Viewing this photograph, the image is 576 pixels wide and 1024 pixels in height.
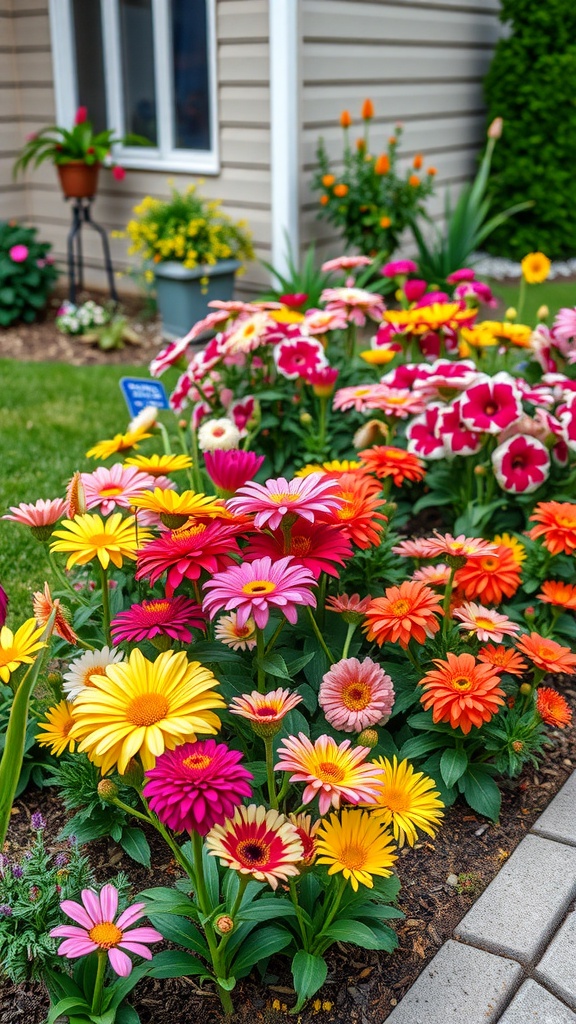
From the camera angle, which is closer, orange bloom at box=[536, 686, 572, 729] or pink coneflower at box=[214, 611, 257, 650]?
pink coneflower at box=[214, 611, 257, 650]

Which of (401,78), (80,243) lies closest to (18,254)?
(80,243)

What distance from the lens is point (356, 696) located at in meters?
1.55

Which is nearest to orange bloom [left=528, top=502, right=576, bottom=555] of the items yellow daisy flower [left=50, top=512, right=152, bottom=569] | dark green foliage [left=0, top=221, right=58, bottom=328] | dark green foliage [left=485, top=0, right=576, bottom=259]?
yellow daisy flower [left=50, top=512, right=152, bottom=569]

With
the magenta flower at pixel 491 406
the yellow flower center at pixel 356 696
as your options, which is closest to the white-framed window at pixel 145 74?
the magenta flower at pixel 491 406

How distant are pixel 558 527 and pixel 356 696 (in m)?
0.64

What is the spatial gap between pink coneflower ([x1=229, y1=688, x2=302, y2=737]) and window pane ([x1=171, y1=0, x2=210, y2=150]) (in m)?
4.77

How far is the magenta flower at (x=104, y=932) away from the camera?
44.9 inches

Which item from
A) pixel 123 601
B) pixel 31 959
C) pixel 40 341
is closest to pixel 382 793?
pixel 31 959

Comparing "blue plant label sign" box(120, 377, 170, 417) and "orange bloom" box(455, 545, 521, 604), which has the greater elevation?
"blue plant label sign" box(120, 377, 170, 417)

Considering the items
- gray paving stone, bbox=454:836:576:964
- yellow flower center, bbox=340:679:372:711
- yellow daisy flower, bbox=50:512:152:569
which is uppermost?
yellow daisy flower, bbox=50:512:152:569

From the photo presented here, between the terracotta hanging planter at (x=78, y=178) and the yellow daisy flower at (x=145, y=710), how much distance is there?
15.5 feet

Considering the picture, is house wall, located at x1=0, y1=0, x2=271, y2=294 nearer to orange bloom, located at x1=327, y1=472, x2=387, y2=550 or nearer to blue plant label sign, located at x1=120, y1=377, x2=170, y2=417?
blue plant label sign, located at x1=120, y1=377, x2=170, y2=417

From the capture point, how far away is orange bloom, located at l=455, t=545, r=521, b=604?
6.06ft

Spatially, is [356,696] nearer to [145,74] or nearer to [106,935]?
→ [106,935]
